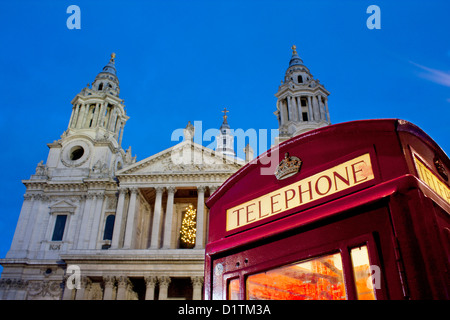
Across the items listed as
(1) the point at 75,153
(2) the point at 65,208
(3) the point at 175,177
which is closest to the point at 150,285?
(3) the point at 175,177

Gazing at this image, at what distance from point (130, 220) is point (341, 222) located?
81.0 ft

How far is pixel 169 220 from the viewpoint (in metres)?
26.0

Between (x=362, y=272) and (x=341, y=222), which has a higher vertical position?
(x=341, y=222)

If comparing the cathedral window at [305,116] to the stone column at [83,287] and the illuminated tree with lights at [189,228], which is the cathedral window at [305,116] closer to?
the illuminated tree with lights at [189,228]

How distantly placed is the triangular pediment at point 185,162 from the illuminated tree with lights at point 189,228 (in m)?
3.39

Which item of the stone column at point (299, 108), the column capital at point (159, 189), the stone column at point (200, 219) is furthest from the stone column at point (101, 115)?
the stone column at point (299, 108)

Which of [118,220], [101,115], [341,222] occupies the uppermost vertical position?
[101,115]

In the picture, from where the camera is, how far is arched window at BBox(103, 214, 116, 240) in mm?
26828

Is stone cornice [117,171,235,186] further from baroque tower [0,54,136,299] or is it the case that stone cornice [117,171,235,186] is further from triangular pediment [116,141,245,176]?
baroque tower [0,54,136,299]

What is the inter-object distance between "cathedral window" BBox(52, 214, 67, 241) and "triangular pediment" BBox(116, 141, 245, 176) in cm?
570

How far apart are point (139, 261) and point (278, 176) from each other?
22.1 metres

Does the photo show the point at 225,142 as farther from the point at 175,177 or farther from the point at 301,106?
the point at 175,177
